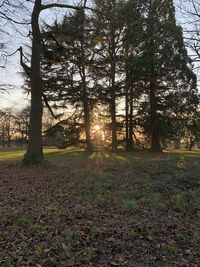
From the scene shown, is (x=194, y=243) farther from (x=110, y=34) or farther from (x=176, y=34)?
(x=110, y=34)

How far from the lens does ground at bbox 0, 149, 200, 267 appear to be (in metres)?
4.73

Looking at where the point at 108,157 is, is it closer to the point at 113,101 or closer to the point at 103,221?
the point at 113,101

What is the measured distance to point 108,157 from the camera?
829 inches

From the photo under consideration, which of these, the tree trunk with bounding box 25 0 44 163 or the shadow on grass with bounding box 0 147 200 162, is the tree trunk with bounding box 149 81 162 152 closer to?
the shadow on grass with bounding box 0 147 200 162

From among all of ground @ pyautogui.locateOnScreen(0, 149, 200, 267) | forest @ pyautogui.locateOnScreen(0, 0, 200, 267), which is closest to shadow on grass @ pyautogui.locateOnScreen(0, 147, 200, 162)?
forest @ pyautogui.locateOnScreen(0, 0, 200, 267)

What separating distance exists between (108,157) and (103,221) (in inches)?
590

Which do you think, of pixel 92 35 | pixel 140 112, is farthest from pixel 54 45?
pixel 140 112

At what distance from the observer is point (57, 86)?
28047 millimetres

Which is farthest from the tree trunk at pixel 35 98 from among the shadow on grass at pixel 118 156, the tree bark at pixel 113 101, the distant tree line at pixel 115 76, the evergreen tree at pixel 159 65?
the tree bark at pixel 113 101

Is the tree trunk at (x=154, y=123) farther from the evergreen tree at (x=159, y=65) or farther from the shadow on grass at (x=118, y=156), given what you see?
the shadow on grass at (x=118, y=156)

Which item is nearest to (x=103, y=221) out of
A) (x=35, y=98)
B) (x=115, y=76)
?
(x=35, y=98)

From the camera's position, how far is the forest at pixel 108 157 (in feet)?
16.8

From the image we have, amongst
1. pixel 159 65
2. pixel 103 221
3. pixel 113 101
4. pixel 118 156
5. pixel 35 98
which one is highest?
pixel 159 65

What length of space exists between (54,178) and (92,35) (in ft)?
31.0
